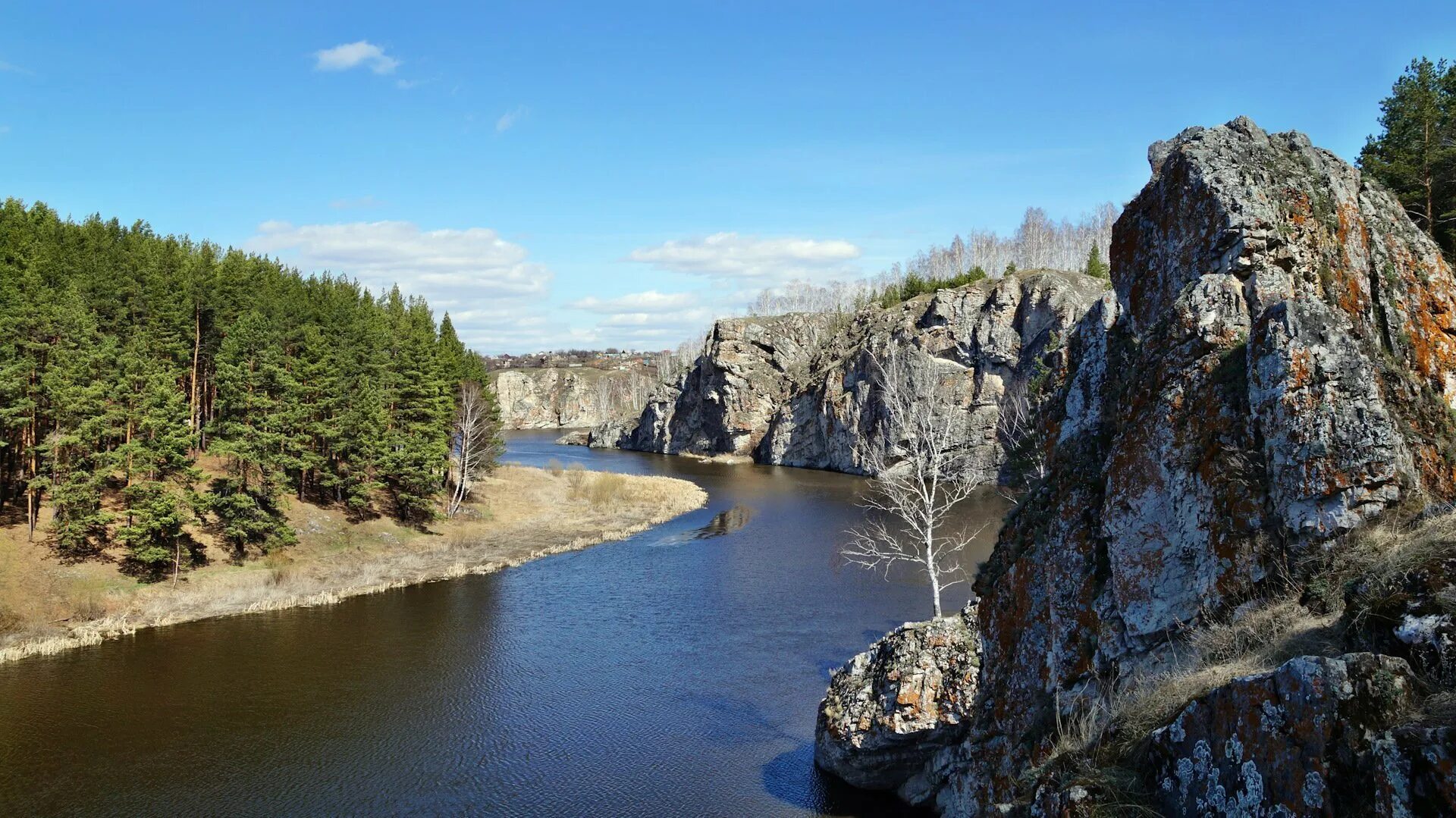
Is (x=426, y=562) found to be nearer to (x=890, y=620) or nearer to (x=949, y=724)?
(x=890, y=620)

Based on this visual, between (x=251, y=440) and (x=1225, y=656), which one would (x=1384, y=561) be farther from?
(x=251, y=440)

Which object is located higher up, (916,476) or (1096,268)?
(1096,268)

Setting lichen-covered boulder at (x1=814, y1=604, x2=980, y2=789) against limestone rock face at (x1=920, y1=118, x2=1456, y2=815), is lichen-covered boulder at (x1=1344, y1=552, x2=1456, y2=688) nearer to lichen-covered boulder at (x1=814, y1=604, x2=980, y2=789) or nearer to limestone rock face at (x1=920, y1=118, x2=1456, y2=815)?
limestone rock face at (x1=920, y1=118, x2=1456, y2=815)

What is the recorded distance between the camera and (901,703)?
18250 millimetres

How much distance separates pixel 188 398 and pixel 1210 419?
57691 millimetres

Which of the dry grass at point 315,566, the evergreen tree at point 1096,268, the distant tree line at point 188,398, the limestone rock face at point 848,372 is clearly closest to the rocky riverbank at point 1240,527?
the dry grass at point 315,566

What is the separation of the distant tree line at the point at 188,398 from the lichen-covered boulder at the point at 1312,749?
40.2m

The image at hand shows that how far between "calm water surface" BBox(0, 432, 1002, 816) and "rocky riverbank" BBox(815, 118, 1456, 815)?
935cm

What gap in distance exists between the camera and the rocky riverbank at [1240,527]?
6570 mm

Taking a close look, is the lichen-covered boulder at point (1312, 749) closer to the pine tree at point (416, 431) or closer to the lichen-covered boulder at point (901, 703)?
the lichen-covered boulder at point (901, 703)

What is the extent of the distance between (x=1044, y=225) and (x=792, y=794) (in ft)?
451

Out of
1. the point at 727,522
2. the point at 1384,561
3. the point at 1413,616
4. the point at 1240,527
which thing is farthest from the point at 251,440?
the point at 1413,616

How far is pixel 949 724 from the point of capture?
1803cm

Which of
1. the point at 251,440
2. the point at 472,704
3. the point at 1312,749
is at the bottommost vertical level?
the point at 472,704
